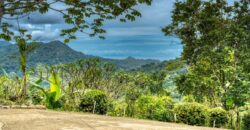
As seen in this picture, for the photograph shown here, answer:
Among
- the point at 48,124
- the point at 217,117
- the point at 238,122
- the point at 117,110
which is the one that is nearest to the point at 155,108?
the point at 117,110

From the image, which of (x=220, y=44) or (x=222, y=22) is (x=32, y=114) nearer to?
(x=220, y=44)

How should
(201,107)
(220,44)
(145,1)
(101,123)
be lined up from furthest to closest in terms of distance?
1. (220,44)
2. (201,107)
3. (145,1)
4. (101,123)

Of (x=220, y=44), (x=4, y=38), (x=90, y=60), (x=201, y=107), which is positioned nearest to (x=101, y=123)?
(x=4, y=38)

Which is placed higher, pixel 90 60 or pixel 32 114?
pixel 90 60

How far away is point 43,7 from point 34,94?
184 inches

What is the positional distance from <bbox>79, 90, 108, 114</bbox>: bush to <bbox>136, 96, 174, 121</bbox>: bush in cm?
118

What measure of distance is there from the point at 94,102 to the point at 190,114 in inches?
113

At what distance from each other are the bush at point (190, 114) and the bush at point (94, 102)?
7.23ft

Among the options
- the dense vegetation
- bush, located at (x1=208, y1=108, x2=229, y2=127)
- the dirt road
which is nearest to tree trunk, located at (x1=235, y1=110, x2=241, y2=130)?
the dense vegetation

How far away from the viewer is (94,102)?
41.9ft

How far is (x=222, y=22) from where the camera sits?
2077 centimetres

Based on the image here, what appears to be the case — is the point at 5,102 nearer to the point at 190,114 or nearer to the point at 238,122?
the point at 190,114

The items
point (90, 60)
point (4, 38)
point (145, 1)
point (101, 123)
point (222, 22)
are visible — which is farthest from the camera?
point (222, 22)

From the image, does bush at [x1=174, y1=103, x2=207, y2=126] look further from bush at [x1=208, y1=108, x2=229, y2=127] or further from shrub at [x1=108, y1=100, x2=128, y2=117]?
shrub at [x1=108, y1=100, x2=128, y2=117]
